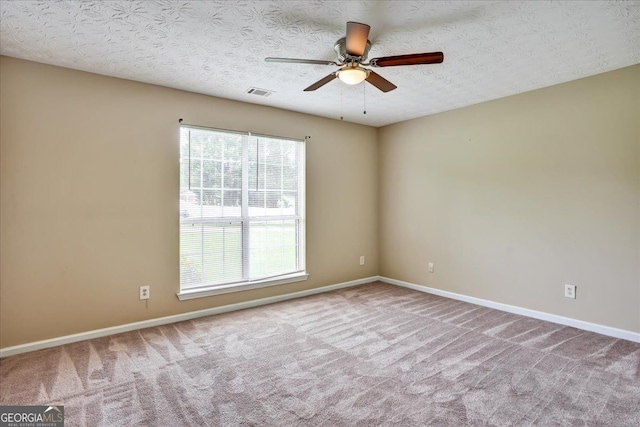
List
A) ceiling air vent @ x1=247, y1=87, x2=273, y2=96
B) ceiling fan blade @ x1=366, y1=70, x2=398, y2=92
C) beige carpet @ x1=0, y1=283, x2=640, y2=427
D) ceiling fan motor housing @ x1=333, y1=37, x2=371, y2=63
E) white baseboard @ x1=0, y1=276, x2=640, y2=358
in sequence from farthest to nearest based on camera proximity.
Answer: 1. ceiling air vent @ x1=247, y1=87, x2=273, y2=96
2. white baseboard @ x1=0, y1=276, x2=640, y2=358
3. ceiling fan blade @ x1=366, y1=70, x2=398, y2=92
4. ceiling fan motor housing @ x1=333, y1=37, x2=371, y2=63
5. beige carpet @ x1=0, y1=283, x2=640, y2=427

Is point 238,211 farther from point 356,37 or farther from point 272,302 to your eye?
point 356,37

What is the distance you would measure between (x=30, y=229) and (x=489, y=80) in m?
4.46

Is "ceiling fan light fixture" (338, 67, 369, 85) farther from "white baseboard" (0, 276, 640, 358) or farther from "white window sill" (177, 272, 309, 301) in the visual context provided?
"white baseboard" (0, 276, 640, 358)

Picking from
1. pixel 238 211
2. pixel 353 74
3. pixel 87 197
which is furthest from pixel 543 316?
pixel 87 197

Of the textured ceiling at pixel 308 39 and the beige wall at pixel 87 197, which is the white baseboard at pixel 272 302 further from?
the textured ceiling at pixel 308 39

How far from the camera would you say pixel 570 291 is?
3322 mm

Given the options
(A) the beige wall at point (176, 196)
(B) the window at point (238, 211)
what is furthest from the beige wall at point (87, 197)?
(B) the window at point (238, 211)

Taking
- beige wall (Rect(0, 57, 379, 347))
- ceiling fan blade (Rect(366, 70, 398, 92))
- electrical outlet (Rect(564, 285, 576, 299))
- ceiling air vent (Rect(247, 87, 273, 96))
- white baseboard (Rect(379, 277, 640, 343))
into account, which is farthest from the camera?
ceiling air vent (Rect(247, 87, 273, 96))

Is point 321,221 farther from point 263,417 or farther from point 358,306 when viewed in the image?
point 263,417

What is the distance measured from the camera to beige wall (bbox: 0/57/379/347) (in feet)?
8.95

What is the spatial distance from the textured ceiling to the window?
0.77 m

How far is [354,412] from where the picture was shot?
1968 millimetres

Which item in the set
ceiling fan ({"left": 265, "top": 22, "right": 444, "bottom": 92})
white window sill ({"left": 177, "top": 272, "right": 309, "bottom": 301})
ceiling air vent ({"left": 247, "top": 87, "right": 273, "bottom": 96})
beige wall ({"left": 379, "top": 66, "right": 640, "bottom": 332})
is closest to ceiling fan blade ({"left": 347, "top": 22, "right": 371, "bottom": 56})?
ceiling fan ({"left": 265, "top": 22, "right": 444, "bottom": 92})

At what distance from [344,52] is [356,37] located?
38cm
